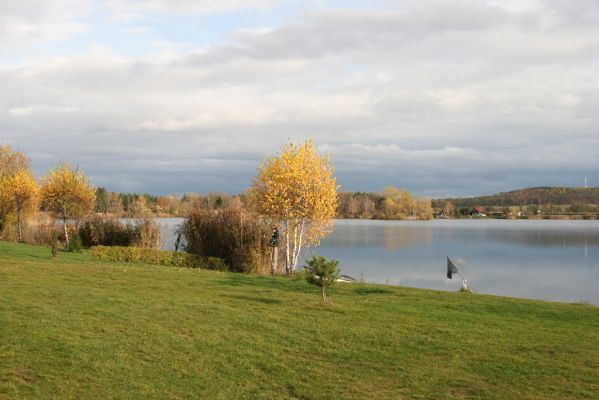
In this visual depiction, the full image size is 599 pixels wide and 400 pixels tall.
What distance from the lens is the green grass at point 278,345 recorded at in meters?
6.57

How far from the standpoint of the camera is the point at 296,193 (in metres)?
23.6

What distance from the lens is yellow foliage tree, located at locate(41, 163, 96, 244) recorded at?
109 feet

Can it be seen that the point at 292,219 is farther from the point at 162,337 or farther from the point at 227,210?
the point at 162,337

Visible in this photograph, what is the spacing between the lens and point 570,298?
2098cm

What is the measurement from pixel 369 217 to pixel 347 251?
232 ft

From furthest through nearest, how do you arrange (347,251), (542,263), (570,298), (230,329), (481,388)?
(347,251) < (542,263) < (570,298) < (230,329) < (481,388)

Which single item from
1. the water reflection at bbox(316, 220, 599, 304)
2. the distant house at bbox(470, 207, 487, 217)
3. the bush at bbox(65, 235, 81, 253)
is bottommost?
the water reflection at bbox(316, 220, 599, 304)

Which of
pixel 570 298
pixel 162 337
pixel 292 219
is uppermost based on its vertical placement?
pixel 292 219

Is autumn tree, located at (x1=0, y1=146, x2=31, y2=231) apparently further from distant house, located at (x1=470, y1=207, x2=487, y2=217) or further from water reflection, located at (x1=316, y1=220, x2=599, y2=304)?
distant house, located at (x1=470, y1=207, x2=487, y2=217)

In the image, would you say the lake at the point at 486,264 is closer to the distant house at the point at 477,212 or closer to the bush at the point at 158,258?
the bush at the point at 158,258

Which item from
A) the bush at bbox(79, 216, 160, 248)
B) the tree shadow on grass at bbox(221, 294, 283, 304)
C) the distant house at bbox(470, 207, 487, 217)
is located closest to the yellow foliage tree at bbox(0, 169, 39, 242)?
the bush at bbox(79, 216, 160, 248)

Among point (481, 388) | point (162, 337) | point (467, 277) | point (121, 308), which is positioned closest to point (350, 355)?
point (481, 388)

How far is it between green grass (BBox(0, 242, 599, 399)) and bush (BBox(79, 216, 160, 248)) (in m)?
15.4

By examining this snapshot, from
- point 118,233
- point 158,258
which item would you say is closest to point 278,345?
point 158,258
